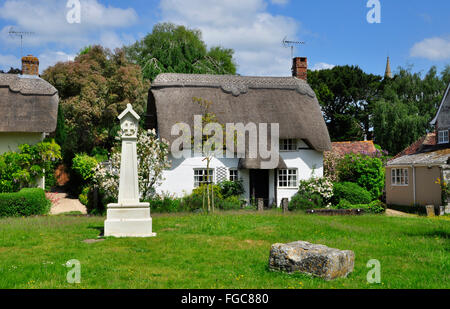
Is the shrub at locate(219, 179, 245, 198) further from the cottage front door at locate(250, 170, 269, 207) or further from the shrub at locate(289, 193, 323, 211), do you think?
the shrub at locate(289, 193, 323, 211)

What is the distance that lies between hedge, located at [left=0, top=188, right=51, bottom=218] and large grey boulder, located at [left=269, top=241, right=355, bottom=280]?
1346cm

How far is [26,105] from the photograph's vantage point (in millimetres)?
23031

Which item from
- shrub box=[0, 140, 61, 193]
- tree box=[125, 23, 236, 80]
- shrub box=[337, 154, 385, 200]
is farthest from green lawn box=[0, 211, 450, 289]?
tree box=[125, 23, 236, 80]

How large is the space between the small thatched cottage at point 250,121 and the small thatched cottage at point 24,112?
5511 millimetres

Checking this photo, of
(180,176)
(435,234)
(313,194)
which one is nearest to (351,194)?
(313,194)

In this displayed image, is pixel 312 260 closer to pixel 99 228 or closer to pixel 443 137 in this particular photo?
pixel 99 228

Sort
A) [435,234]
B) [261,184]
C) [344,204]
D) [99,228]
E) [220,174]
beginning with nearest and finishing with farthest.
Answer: [435,234] → [99,228] → [344,204] → [220,174] → [261,184]

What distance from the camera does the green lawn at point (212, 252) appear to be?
747cm

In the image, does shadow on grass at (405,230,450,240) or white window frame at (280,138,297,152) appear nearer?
shadow on grass at (405,230,450,240)

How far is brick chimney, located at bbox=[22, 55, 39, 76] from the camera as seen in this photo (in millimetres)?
25875

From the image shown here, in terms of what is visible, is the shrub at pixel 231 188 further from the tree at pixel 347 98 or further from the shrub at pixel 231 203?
the tree at pixel 347 98

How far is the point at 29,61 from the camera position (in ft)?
85.0

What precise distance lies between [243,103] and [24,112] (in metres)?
11.6

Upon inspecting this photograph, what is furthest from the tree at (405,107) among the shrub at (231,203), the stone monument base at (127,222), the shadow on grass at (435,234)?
the stone monument base at (127,222)
